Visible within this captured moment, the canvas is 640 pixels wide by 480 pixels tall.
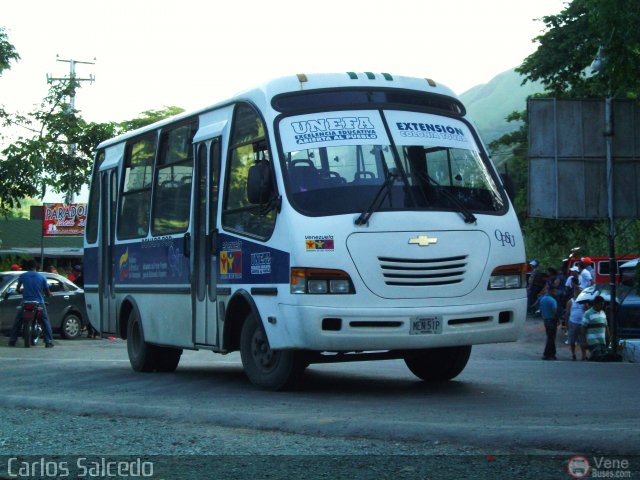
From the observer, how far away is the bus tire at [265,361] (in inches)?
436

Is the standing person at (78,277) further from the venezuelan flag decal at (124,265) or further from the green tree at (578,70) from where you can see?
the venezuelan flag decal at (124,265)

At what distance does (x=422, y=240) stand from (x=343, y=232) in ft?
2.36

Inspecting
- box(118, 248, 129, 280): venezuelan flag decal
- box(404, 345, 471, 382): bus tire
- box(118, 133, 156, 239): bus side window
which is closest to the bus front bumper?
box(404, 345, 471, 382): bus tire

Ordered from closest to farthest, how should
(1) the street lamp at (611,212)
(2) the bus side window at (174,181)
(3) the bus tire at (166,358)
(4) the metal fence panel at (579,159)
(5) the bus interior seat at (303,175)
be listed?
(5) the bus interior seat at (303,175) < (2) the bus side window at (174,181) < (3) the bus tire at (166,358) < (1) the street lamp at (611,212) < (4) the metal fence panel at (579,159)

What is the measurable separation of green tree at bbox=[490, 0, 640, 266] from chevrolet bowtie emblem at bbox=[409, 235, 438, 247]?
220 inches

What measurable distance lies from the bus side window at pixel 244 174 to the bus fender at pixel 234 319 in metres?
0.71

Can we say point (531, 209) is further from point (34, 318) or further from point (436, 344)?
point (436, 344)

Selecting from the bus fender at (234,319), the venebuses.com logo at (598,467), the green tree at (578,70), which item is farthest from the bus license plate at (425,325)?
the green tree at (578,70)

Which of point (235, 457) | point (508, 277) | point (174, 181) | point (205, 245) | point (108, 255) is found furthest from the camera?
point (108, 255)

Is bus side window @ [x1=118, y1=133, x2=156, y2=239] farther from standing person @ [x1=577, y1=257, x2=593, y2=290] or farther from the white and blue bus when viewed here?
standing person @ [x1=577, y1=257, x2=593, y2=290]

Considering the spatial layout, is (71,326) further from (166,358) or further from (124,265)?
(166,358)

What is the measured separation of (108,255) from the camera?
1597cm

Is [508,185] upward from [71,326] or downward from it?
upward

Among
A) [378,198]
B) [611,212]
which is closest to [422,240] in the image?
[378,198]
